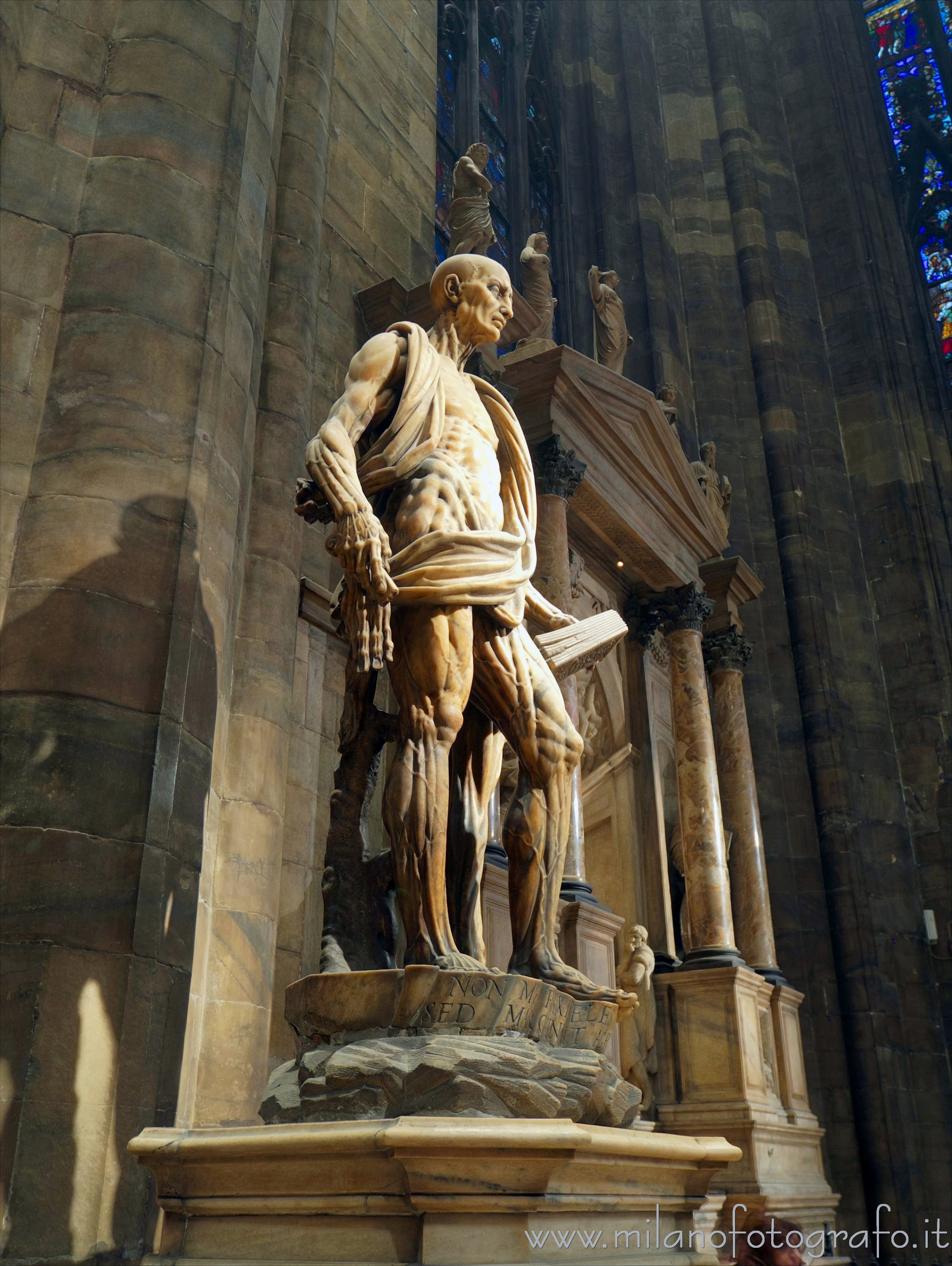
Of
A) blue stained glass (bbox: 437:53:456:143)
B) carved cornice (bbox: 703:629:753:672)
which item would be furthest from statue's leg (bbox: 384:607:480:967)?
blue stained glass (bbox: 437:53:456:143)

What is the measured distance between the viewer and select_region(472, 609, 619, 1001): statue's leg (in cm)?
325

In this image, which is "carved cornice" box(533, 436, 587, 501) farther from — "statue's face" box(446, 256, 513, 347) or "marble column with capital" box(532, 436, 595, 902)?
"statue's face" box(446, 256, 513, 347)

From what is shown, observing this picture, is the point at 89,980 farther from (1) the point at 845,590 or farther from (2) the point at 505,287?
(1) the point at 845,590

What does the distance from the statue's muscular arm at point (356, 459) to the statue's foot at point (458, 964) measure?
2.97 ft

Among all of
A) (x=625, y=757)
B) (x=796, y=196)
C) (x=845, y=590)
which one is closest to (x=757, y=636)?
(x=845, y=590)

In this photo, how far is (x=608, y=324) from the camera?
10.9m

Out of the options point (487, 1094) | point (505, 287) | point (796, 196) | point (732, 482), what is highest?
point (796, 196)

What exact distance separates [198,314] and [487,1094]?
4.13 m

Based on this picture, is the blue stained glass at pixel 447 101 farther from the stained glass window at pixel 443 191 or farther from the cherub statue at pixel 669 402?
the cherub statue at pixel 669 402

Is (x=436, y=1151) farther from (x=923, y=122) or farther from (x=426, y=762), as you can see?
(x=923, y=122)

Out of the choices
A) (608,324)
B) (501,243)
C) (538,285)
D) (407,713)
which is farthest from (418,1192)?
(501,243)

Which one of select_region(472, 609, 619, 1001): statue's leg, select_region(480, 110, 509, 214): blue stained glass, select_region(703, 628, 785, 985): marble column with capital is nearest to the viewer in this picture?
select_region(472, 609, 619, 1001): statue's leg

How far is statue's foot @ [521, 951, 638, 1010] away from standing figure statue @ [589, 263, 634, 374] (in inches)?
323

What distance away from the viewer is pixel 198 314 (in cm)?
557
